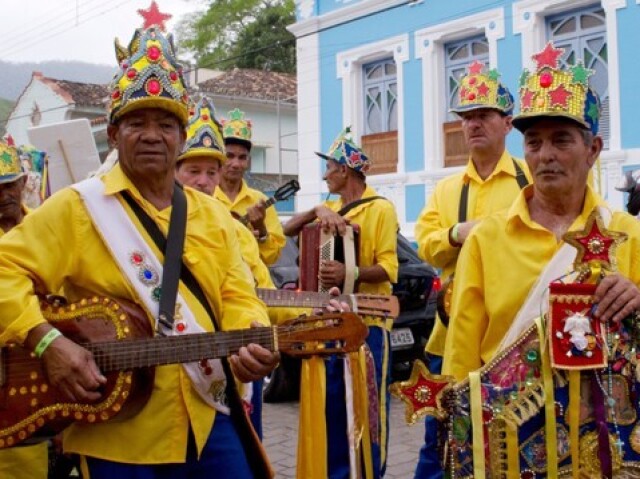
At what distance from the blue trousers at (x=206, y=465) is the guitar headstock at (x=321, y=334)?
14.4 inches

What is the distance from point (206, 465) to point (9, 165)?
106 inches

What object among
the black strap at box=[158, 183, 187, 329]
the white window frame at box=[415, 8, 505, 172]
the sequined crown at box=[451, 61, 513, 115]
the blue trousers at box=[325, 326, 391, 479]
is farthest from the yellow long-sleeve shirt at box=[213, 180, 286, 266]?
the white window frame at box=[415, 8, 505, 172]

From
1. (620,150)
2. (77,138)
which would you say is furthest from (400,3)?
(77,138)

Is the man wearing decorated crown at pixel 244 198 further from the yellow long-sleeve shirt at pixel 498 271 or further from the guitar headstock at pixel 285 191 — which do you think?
the yellow long-sleeve shirt at pixel 498 271

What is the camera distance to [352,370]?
490 cm

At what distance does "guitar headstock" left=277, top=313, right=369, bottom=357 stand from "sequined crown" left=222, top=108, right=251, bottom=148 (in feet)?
10.9

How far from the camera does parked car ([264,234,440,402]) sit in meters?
8.31

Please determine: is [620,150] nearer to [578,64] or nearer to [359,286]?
[359,286]

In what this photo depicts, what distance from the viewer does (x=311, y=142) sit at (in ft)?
61.3

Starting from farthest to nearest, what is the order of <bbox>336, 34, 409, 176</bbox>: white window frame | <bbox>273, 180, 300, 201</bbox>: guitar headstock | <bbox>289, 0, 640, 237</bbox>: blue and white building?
<bbox>336, 34, 409, 176</bbox>: white window frame
<bbox>289, 0, 640, 237</bbox>: blue and white building
<bbox>273, 180, 300, 201</bbox>: guitar headstock

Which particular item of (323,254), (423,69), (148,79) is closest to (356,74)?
(423,69)

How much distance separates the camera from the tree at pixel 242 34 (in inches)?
1512

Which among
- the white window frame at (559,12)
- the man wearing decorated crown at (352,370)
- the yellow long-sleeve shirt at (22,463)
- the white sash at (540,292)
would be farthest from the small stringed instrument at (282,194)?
the white window frame at (559,12)

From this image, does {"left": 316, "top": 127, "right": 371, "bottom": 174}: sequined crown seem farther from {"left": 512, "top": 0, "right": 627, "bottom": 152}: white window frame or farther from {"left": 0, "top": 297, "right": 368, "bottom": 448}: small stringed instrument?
{"left": 512, "top": 0, "right": 627, "bottom": 152}: white window frame
